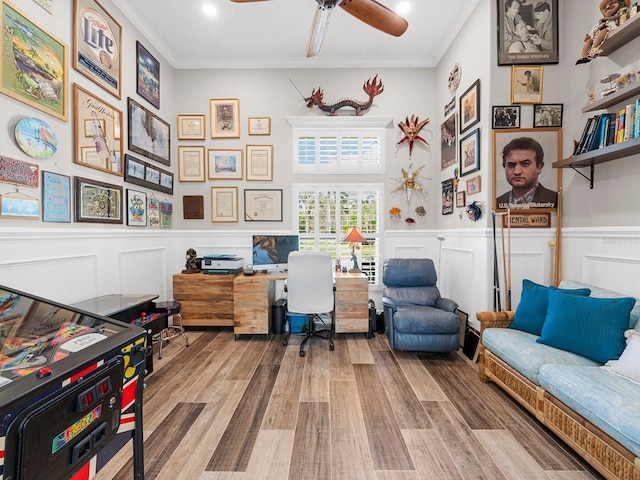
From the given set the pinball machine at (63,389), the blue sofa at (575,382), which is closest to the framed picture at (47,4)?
the pinball machine at (63,389)

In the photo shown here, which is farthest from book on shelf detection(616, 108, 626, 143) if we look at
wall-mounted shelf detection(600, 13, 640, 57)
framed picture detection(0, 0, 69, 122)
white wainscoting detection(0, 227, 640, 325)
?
framed picture detection(0, 0, 69, 122)

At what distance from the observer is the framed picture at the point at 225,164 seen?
4.22m

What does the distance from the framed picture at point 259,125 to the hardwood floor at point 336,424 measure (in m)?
3.04

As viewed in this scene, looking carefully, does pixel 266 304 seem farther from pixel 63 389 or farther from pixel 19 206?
pixel 63 389

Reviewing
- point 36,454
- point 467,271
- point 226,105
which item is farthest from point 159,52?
point 467,271

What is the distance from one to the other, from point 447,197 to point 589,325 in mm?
2195

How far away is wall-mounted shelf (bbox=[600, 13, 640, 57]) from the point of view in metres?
2.01

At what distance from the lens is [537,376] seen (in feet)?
6.24

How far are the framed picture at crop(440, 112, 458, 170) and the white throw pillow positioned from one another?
245cm

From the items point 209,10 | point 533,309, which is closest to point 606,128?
point 533,309

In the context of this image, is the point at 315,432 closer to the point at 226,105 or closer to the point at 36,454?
the point at 36,454

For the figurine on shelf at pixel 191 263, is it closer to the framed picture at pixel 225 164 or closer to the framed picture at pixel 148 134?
the framed picture at pixel 225 164

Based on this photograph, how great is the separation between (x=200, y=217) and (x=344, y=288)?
7.75 ft

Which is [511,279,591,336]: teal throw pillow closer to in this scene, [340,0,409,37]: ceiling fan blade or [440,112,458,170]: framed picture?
[440,112,458,170]: framed picture
